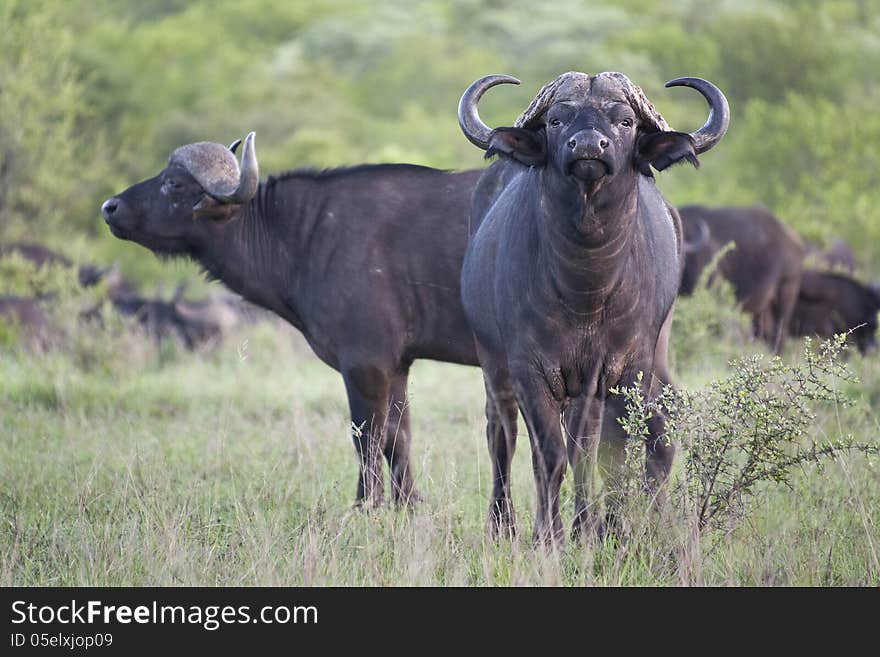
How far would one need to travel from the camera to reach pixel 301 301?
7.55 m

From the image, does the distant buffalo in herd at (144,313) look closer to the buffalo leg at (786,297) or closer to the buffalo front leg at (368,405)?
the buffalo front leg at (368,405)

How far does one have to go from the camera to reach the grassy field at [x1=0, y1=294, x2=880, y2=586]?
5.09 metres

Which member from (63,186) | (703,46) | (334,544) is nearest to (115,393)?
(334,544)

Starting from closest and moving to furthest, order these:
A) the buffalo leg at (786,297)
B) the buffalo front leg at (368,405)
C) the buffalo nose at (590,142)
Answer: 1. the buffalo nose at (590,142)
2. the buffalo front leg at (368,405)
3. the buffalo leg at (786,297)

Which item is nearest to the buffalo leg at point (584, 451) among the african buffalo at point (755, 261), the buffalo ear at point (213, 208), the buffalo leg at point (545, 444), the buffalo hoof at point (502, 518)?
the buffalo leg at point (545, 444)

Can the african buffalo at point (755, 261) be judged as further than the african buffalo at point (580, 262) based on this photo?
Yes

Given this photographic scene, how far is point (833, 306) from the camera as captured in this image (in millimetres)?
15039

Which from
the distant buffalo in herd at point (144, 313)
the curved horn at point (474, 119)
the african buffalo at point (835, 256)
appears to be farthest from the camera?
the african buffalo at point (835, 256)

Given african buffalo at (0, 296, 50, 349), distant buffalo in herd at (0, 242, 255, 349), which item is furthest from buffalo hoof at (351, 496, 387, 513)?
african buffalo at (0, 296, 50, 349)

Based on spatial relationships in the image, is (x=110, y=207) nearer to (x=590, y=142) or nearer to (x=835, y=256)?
(x=590, y=142)

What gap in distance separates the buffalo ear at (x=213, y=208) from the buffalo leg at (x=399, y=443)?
149 cm

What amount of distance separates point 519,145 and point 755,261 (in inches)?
415

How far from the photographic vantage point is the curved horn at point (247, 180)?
7590mm

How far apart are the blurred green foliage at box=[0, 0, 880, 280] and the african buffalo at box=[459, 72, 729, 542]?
15484 millimetres
